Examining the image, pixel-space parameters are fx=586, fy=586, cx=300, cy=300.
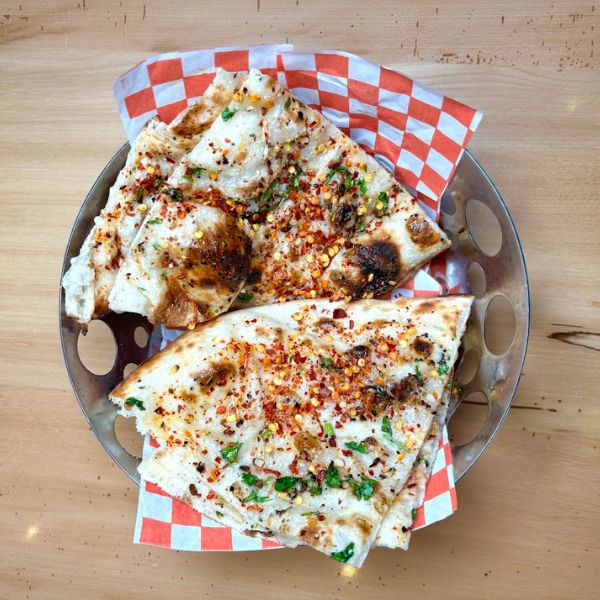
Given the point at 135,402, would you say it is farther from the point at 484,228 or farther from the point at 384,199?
the point at 484,228

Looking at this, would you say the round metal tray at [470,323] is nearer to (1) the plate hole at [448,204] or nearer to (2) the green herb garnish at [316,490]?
(1) the plate hole at [448,204]

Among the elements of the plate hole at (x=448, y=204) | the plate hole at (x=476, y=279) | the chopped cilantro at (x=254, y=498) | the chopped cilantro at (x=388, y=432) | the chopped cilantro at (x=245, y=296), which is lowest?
the chopped cilantro at (x=254, y=498)

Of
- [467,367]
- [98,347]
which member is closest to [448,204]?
[467,367]

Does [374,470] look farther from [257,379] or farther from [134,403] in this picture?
[134,403]

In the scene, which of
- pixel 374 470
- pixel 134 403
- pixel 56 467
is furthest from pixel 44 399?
pixel 374 470

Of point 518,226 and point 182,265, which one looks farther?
point 518,226

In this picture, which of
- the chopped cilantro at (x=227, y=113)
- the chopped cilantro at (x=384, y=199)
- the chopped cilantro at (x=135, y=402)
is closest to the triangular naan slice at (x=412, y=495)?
the chopped cilantro at (x=384, y=199)
